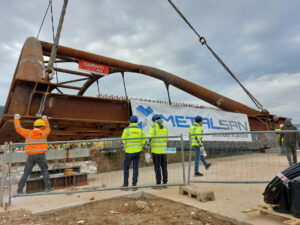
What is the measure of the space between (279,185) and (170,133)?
6.40 meters

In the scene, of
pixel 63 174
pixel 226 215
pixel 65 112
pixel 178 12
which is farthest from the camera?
pixel 178 12

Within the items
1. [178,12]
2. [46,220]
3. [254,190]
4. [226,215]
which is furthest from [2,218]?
[178,12]

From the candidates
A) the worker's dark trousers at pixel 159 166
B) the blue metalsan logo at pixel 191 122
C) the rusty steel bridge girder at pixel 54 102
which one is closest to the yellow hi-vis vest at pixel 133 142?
the worker's dark trousers at pixel 159 166

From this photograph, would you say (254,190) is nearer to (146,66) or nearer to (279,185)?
(279,185)

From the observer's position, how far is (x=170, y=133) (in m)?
9.62

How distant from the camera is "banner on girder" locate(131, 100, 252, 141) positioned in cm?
898

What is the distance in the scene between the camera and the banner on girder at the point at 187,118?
8.98m

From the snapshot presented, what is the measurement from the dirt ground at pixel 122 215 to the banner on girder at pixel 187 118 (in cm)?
438

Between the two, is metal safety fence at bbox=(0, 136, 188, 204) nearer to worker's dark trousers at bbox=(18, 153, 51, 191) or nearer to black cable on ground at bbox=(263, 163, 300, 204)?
worker's dark trousers at bbox=(18, 153, 51, 191)

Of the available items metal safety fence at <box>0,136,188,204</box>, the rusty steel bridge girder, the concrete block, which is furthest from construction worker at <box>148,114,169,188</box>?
the rusty steel bridge girder

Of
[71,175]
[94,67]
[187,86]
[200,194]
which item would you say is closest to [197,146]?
[200,194]

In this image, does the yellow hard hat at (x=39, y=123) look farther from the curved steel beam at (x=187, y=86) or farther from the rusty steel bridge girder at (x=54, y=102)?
the curved steel beam at (x=187, y=86)

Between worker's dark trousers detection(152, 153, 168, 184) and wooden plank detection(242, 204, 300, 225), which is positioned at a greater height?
worker's dark trousers detection(152, 153, 168, 184)

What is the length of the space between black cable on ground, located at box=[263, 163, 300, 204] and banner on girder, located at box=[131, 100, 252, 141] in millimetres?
4510
